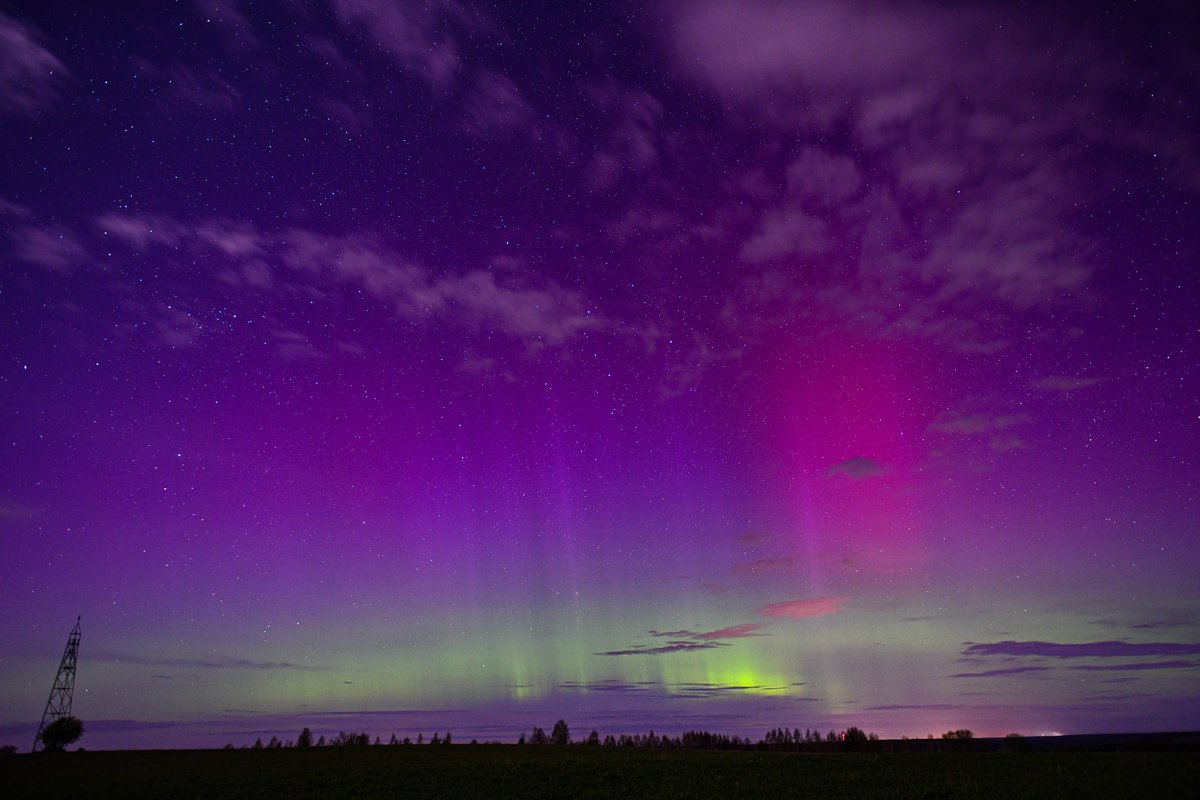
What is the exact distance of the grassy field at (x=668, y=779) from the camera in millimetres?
29438

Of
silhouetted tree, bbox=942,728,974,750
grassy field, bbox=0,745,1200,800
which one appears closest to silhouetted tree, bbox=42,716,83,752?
grassy field, bbox=0,745,1200,800

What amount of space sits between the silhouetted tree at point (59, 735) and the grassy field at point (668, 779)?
218 feet

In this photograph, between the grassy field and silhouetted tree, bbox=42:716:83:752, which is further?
silhouetted tree, bbox=42:716:83:752

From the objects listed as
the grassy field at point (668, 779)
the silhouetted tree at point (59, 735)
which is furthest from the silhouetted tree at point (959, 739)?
the silhouetted tree at point (59, 735)

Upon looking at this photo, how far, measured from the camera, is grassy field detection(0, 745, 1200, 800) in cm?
2944

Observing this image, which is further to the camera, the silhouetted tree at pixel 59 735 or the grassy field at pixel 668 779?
the silhouetted tree at pixel 59 735

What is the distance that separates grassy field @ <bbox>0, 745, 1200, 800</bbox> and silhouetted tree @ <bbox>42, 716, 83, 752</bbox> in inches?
2611

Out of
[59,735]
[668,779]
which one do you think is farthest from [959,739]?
[59,735]

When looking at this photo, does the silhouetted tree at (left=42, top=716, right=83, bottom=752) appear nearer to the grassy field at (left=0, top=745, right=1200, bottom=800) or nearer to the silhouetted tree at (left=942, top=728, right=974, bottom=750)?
the grassy field at (left=0, top=745, right=1200, bottom=800)

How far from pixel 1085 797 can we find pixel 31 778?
232 ft

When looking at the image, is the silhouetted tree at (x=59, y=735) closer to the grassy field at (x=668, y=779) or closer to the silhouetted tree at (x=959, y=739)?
the grassy field at (x=668, y=779)

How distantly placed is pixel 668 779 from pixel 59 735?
11930cm

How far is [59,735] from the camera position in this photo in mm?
103375

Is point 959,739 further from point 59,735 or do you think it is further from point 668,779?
point 59,735
